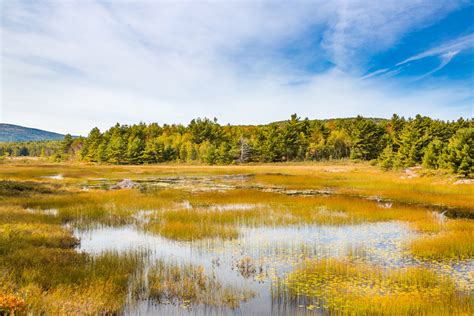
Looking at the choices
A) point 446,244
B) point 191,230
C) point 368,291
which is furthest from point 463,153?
point 368,291

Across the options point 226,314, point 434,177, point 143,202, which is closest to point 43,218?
point 143,202

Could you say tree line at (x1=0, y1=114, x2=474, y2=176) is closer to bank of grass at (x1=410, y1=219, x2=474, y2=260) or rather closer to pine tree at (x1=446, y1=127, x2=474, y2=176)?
pine tree at (x1=446, y1=127, x2=474, y2=176)

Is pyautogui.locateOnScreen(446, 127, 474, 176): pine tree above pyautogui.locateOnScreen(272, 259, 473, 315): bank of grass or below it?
above

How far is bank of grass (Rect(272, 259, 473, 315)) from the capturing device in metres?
8.70

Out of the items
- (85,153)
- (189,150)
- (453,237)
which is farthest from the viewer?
(85,153)

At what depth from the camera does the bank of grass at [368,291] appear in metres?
8.70

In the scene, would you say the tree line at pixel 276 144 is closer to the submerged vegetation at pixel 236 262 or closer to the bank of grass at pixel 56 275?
the submerged vegetation at pixel 236 262

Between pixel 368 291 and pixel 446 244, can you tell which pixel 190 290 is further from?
pixel 446 244

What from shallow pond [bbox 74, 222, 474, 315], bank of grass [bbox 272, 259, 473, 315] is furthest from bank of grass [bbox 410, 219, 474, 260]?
bank of grass [bbox 272, 259, 473, 315]

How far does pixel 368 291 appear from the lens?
10.0 metres

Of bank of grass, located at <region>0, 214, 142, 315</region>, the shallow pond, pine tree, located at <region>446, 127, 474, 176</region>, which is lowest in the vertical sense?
the shallow pond

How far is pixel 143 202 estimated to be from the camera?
27.5m

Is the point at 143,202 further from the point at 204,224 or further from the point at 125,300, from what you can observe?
the point at 125,300

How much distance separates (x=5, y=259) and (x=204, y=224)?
9869 mm
